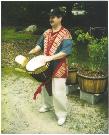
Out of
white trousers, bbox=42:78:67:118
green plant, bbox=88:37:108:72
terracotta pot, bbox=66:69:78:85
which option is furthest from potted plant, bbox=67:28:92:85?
white trousers, bbox=42:78:67:118

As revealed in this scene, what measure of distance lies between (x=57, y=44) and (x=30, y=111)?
87 centimetres

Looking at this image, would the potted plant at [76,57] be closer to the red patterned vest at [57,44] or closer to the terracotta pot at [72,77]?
the terracotta pot at [72,77]

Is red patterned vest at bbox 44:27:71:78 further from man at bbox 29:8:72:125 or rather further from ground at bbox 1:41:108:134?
ground at bbox 1:41:108:134

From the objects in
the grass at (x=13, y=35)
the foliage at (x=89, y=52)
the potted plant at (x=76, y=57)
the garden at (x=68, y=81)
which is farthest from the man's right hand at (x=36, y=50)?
the potted plant at (x=76, y=57)

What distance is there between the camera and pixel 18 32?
4.87 metres

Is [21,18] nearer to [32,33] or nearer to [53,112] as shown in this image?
[32,33]

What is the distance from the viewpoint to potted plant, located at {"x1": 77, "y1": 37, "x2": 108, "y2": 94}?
486 centimetres

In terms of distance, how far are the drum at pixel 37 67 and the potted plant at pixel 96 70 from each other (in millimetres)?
693

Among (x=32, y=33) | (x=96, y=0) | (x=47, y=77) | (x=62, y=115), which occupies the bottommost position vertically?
(x=62, y=115)

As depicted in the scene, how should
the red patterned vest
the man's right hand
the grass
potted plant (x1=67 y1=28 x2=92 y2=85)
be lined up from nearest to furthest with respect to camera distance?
the red patterned vest, the man's right hand, the grass, potted plant (x1=67 y1=28 x2=92 y2=85)

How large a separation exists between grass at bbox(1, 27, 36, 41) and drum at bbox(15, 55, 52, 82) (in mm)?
512

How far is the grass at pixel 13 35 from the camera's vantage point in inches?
186

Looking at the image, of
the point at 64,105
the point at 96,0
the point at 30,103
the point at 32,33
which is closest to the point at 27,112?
the point at 30,103

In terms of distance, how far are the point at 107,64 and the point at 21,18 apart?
1.04m
